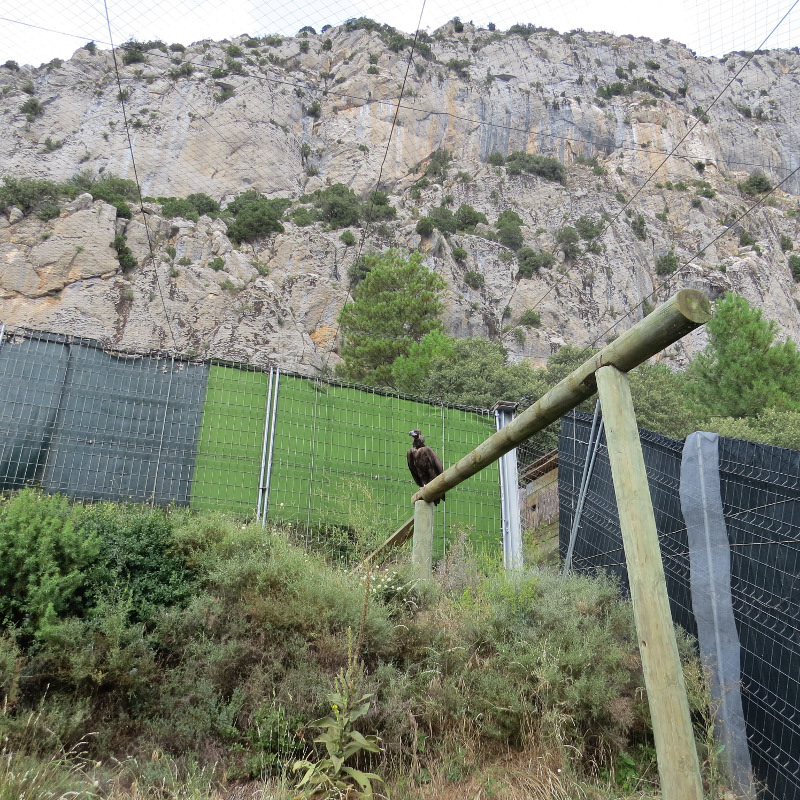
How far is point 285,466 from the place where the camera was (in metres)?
6.57

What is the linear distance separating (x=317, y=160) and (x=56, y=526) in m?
41.8

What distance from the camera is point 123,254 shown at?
25984 millimetres

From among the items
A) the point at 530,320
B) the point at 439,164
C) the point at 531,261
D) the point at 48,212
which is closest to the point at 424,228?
the point at 531,261

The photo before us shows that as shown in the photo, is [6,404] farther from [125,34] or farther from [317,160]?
[317,160]

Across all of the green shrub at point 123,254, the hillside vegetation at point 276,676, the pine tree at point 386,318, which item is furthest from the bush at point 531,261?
the hillside vegetation at point 276,676

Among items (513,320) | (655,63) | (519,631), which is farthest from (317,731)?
(655,63)

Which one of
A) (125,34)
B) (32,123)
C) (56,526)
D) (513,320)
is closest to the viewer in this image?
(56,526)

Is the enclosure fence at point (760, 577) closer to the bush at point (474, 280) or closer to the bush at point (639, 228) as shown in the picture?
the bush at point (474, 280)

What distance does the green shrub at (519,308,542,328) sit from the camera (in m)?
31.7

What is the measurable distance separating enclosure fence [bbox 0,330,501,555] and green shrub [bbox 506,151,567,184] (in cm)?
3875

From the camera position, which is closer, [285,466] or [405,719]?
[405,719]

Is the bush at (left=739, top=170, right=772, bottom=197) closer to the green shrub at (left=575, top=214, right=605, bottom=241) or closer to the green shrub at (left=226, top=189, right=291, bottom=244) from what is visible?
the green shrub at (left=575, top=214, right=605, bottom=241)

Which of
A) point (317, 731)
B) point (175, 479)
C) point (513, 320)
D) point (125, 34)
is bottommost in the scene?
point (317, 731)

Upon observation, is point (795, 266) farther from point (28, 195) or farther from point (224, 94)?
point (28, 195)
